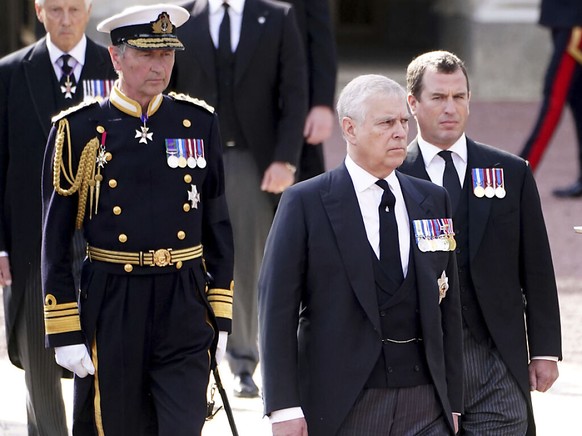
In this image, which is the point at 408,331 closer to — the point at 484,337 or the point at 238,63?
the point at 484,337

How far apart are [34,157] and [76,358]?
49.8 inches

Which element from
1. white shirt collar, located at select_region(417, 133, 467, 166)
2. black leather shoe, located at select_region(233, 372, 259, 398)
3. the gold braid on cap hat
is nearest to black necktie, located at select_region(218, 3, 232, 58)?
black leather shoe, located at select_region(233, 372, 259, 398)

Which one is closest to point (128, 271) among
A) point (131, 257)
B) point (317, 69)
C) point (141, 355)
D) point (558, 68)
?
point (131, 257)

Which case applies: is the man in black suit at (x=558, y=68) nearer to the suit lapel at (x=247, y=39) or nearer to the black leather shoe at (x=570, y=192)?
the black leather shoe at (x=570, y=192)

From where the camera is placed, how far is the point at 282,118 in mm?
6977

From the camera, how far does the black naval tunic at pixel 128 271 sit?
4.87 metres

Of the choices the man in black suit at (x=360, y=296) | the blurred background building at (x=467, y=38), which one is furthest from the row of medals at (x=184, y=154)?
the blurred background building at (x=467, y=38)

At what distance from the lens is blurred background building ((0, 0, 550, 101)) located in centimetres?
1609

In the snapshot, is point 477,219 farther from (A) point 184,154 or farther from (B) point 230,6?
(B) point 230,6

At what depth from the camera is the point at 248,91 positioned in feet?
22.7

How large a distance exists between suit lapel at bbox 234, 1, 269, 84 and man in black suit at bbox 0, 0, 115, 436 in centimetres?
96

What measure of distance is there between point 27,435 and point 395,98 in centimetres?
256

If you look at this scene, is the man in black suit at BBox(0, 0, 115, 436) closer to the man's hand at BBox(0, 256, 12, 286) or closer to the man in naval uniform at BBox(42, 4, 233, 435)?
the man's hand at BBox(0, 256, 12, 286)

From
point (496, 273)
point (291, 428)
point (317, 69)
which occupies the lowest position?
point (291, 428)
